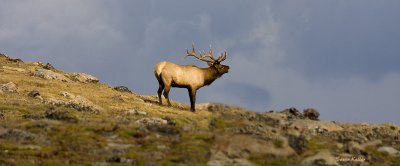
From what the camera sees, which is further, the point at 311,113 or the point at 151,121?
the point at 311,113

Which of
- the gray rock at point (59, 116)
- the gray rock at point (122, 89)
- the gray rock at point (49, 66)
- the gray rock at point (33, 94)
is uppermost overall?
the gray rock at point (49, 66)

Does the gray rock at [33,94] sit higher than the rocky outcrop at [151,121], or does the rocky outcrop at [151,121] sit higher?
the gray rock at [33,94]

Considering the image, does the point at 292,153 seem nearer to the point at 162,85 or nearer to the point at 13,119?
the point at 13,119

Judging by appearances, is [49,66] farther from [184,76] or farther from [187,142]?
[187,142]

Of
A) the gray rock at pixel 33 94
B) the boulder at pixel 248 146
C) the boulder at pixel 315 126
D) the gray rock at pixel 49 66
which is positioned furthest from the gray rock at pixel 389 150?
the gray rock at pixel 49 66

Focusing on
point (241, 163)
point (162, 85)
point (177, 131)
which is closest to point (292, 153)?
point (241, 163)

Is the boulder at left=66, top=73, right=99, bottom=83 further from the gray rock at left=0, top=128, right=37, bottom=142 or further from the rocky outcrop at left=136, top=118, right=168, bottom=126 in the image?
the gray rock at left=0, top=128, right=37, bottom=142

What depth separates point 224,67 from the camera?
141 ft

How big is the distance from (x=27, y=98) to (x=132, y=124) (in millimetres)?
16078

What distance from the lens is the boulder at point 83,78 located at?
6142 centimetres

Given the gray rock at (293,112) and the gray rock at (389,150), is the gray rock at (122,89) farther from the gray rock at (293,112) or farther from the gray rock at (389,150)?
the gray rock at (389,150)

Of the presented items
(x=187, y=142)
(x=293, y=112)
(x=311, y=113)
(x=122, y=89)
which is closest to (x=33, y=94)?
(x=122, y=89)

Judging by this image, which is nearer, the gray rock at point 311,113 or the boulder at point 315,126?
the boulder at point 315,126

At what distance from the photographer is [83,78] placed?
206 feet
